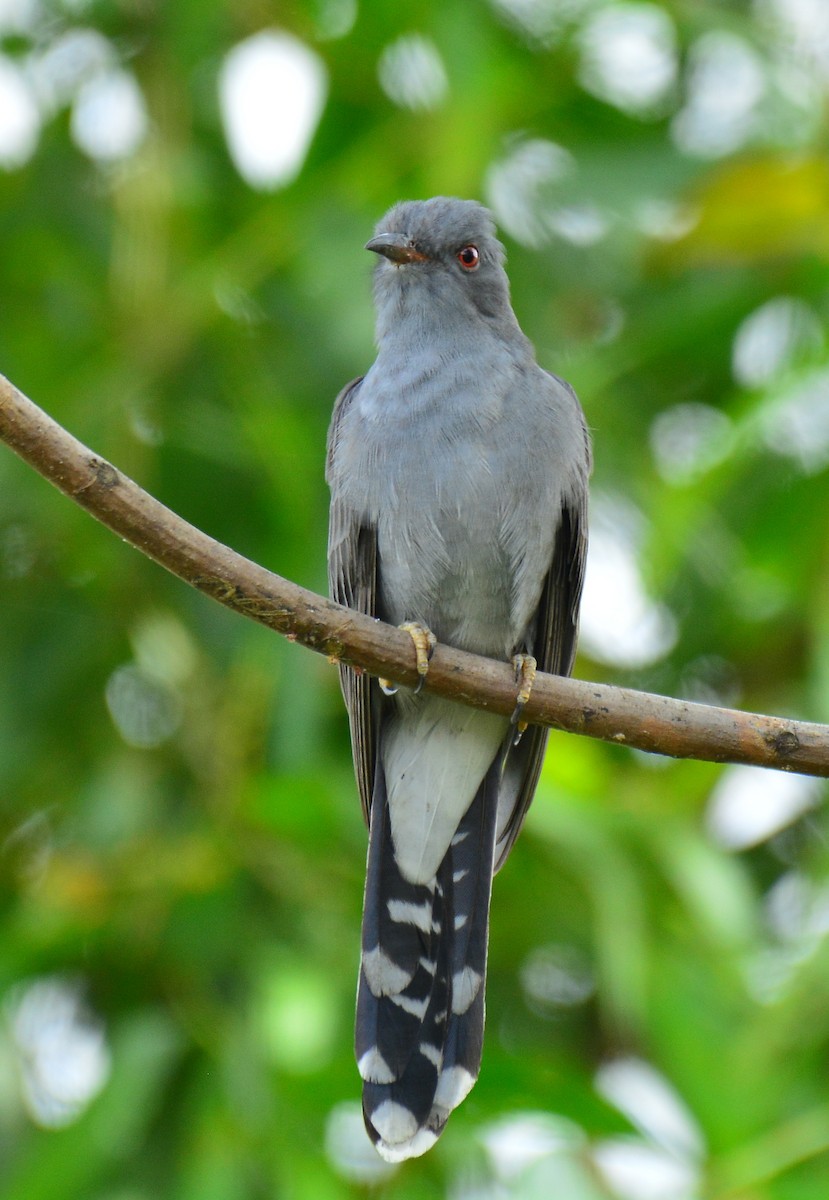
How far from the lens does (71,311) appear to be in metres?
6.63

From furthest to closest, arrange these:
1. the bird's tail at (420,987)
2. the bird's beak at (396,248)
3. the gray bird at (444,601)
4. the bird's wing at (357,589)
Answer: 1. the bird's beak at (396,248)
2. the bird's wing at (357,589)
3. the gray bird at (444,601)
4. the bird's tail at (420,987)

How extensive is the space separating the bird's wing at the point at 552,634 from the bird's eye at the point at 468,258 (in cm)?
75

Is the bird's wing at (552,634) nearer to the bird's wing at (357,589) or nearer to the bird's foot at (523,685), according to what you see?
the bird's wing at (357,589)

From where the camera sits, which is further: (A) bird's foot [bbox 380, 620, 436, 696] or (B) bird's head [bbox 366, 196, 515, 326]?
(B) bird's head [bbox 366, 196, 515, 326]

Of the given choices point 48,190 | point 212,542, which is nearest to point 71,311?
point 48,190

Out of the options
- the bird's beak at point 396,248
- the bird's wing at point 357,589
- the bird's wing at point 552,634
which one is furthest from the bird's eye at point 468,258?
the bird's wing at point 357,589

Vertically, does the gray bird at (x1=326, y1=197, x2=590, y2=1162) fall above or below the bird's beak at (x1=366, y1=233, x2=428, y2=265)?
below

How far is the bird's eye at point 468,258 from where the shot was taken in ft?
16.9

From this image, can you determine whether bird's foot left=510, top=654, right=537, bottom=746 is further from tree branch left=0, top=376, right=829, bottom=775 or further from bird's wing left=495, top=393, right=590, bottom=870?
bird's wing left=495, top=393, right=590, bottom=870

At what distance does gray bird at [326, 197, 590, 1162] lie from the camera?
4430 millimetres

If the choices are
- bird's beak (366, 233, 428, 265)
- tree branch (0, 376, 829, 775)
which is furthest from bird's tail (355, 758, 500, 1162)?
bird's beak (366, 233, 428, 265)

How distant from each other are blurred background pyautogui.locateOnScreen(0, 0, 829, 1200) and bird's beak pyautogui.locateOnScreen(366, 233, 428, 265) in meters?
1.04

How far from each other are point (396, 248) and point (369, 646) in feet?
6.00

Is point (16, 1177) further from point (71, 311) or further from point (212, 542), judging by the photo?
point (71, 311)
